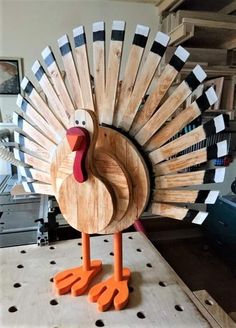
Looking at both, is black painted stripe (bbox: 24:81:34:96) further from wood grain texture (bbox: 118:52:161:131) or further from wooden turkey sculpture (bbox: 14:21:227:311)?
wood grain texture (bbox: 118:52:161:131)

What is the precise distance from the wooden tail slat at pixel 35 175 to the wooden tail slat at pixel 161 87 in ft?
0.67

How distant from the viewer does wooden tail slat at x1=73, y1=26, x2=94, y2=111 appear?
482 millimetres

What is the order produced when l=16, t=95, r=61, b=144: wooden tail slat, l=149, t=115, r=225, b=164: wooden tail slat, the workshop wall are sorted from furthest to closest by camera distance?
the workshop wall → l=16, t=95, r=61, b=144: wooden tail slat → l=149, t=115, r=225, b=164: wooden tail slat

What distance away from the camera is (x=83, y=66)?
Answer: 1.60ft

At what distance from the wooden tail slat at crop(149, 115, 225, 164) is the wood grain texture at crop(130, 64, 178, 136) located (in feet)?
0.17

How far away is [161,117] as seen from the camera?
465mm

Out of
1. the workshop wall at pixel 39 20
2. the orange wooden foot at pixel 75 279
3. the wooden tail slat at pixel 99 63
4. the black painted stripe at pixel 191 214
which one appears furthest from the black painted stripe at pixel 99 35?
the workshop wall at pixel 39 20

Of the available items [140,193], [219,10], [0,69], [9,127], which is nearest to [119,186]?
[140,193]

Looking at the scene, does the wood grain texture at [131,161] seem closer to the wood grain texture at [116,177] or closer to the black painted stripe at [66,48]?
the wood grain texture at [116,177]

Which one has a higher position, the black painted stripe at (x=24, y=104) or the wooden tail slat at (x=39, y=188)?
the black painted stripe at (x=24, y=104)

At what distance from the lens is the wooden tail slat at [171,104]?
0.44 meters

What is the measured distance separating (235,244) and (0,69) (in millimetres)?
1300

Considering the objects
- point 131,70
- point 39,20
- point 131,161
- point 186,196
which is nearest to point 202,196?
point 186,196

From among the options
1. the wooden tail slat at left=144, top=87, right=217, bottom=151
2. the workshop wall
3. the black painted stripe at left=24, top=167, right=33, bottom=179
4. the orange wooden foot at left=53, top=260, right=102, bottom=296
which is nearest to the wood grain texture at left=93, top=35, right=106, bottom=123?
the wooden tail slat at left=144, top=87, right=217, bottom=151
